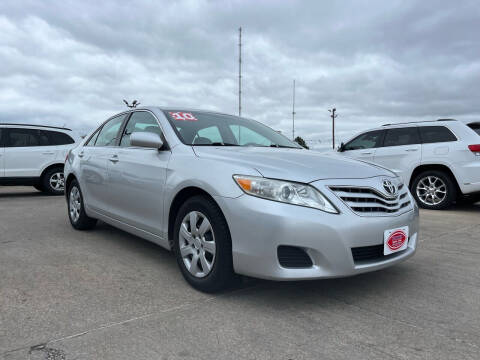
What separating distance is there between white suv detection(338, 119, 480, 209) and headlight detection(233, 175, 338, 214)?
188 inches

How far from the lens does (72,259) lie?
12.6ft

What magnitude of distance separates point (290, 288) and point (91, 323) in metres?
1.41

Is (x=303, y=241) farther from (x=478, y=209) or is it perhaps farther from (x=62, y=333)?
(x=478, y=209)

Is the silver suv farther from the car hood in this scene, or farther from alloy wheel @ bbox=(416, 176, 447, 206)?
alloy wheel @ bbox=(416, 176, 447, 206)

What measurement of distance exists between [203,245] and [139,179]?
3.55 feet

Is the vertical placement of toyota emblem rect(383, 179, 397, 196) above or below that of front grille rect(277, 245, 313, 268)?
above

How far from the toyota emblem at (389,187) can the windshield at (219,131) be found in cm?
128

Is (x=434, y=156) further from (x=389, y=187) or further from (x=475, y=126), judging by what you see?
(x=389, y=187)

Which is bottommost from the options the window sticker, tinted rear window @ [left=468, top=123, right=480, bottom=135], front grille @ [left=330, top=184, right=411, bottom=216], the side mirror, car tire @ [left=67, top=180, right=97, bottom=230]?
car tire @ [left=67, top=180, right=97, bottom=230]

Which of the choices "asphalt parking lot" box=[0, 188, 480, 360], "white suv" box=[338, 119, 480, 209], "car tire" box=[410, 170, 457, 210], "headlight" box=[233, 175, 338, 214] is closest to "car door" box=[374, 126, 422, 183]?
"white suv" box=[338, 119, 480, 209]

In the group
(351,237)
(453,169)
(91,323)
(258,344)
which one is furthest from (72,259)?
(453,169)

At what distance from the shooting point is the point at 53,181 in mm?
9500

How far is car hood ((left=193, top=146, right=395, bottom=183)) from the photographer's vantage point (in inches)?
106

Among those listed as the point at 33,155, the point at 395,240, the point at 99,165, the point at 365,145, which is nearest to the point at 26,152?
the point at 33,155
